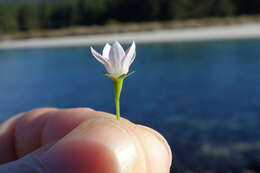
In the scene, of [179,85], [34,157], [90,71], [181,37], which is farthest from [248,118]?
[181,37]

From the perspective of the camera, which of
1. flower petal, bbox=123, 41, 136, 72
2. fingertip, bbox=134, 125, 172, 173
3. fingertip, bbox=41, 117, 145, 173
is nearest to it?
fingertip, bbox=41, 117, 145, 173

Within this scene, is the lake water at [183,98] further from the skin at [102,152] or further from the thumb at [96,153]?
the thumb at [96,153]

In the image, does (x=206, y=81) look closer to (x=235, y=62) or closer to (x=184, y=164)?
(x=235, y=62)

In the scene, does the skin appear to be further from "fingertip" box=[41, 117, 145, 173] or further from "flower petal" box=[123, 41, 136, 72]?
"flower petal" box=[123, 41, 136, 72]

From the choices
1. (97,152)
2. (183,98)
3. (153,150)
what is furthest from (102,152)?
(183,98)

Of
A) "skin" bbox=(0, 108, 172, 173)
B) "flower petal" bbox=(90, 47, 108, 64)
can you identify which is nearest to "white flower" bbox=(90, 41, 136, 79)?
"flower petal" bbox=(90, 47, 108, 64)

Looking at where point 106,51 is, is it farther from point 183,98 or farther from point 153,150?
point 183,98

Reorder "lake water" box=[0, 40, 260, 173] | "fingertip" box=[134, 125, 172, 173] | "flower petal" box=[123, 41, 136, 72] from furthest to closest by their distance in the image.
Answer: "lake water" box=[0, 40, 260, 173]
"flower petal" box=[123, 41, 136, 72]
"fingertip" box=[134, 125, 172, 173]

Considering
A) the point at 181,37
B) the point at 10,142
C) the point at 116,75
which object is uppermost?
the point at 116,75
